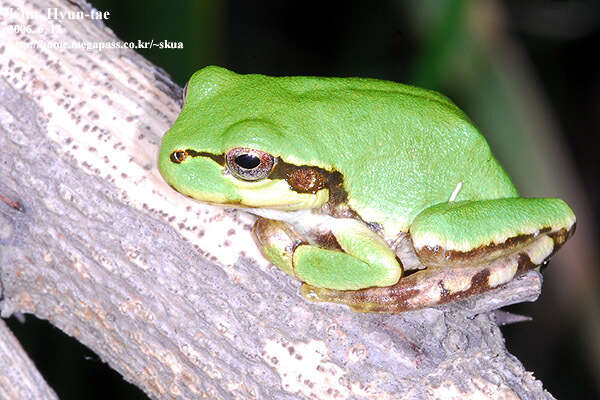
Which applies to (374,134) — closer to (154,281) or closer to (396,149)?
(396,149)

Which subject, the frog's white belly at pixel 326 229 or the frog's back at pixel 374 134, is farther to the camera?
the frog's white belly at pixel 326 229

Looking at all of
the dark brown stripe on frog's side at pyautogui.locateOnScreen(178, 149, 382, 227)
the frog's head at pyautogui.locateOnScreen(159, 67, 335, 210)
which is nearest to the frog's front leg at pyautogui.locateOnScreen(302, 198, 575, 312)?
the dark brown stripe on frog's side at pyautogui.locateOnScreen(178, 149, 382, 227)

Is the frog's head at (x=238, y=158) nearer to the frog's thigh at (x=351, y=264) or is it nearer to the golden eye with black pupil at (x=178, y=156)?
the golden eye with black pupil at (x=178, y=156)

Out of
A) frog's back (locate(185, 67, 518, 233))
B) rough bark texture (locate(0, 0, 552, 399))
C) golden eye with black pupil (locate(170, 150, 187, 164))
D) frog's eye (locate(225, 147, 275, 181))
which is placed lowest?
rough bark texture (locate(0, 0, 552, 399))

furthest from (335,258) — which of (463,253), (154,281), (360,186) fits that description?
(154,281)

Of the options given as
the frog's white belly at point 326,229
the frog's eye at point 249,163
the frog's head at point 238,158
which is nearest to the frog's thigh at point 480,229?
the frog's white belly at point 326,229

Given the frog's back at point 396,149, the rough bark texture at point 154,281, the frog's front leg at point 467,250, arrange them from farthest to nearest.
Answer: the frog's back at point 396,149 < the frog's front leg at point 467,250 < the rough bark texture at point 154,281

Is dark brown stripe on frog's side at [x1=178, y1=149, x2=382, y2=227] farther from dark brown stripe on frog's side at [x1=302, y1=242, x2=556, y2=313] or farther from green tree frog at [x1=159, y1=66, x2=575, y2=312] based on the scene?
dark brown stripe on frog's side at [x1=302, y1=242, x2=556, y2=313]
